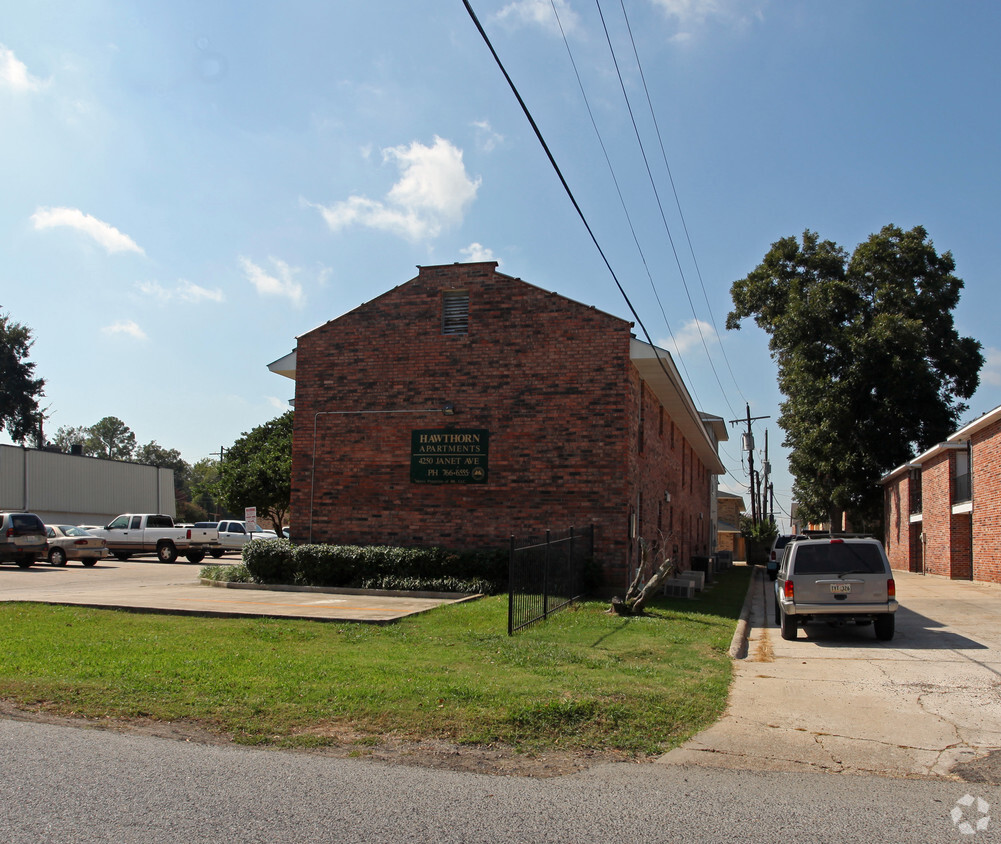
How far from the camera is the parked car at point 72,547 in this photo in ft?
94.2

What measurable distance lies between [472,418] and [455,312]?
2.42 meters

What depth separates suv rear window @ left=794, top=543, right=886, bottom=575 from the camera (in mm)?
12180

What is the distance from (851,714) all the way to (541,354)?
11.2m

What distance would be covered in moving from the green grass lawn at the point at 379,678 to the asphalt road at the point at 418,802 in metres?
0.74

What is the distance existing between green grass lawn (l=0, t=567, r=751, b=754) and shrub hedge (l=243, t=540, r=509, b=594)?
4.18m

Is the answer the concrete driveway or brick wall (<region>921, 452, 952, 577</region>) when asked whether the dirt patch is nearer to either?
the concrete driveway

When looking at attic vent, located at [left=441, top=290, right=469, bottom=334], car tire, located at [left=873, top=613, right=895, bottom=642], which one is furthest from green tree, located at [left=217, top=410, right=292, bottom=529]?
car tire, located at [left=873, top=613, right=895, bottom=642]

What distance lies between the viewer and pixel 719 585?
77.6 ft

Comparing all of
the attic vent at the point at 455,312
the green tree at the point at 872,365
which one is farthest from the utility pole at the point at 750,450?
the attic vent at the point at 455,312

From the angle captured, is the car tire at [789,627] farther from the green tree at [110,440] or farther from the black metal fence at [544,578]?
the green tree at [110,440]

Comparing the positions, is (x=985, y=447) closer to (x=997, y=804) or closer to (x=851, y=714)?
(x=851, y=714)

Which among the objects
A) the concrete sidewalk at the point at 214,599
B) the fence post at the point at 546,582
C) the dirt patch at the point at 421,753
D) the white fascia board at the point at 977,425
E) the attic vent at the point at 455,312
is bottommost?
the concrete sidewalk at the point at 214,599

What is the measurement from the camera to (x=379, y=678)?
780 cm
